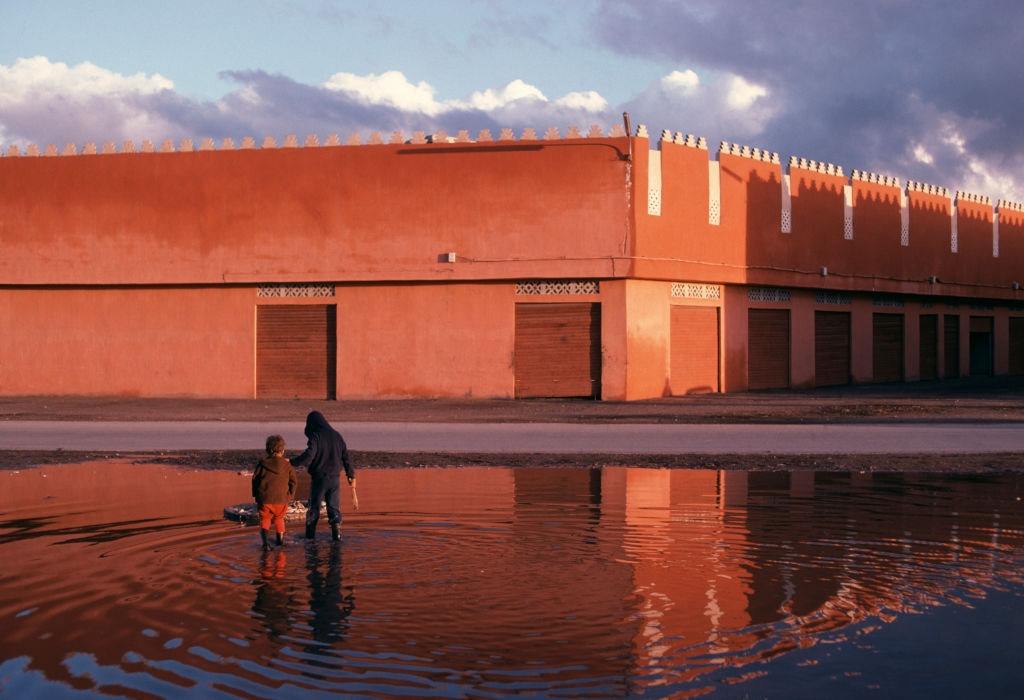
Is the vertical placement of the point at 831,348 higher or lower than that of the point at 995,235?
lower

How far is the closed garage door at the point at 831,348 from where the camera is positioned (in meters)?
37.8

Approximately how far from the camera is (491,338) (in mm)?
31109

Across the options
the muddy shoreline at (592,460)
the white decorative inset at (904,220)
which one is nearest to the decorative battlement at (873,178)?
the white decorative inset at (904,220)

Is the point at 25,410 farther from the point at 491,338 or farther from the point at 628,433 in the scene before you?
the point at 628,433

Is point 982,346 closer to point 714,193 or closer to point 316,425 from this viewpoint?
point 714,193

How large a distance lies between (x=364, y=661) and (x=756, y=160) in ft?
97.8

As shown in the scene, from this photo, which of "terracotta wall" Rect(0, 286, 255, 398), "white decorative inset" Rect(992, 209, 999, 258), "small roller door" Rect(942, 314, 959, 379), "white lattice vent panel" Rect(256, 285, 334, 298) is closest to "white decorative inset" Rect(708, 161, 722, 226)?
"white lattice vent panel" Rect(256, 285, 334, 298)

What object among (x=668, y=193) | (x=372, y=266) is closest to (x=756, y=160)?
(x=668, y=193)

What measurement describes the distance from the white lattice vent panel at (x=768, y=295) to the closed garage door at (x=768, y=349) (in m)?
0.30

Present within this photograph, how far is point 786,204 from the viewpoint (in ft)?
117

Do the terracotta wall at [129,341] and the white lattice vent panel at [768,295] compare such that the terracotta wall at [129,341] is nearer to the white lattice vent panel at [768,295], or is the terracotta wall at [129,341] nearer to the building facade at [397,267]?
the building facade at [397,267]

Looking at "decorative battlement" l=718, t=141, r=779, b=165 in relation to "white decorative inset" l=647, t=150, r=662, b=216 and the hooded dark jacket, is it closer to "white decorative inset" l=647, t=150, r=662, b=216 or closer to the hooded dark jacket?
"white decorative inset" l=647, t=150, r=662, b=216

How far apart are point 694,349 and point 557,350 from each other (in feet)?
14.4

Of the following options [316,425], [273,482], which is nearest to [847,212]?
[316,425]
